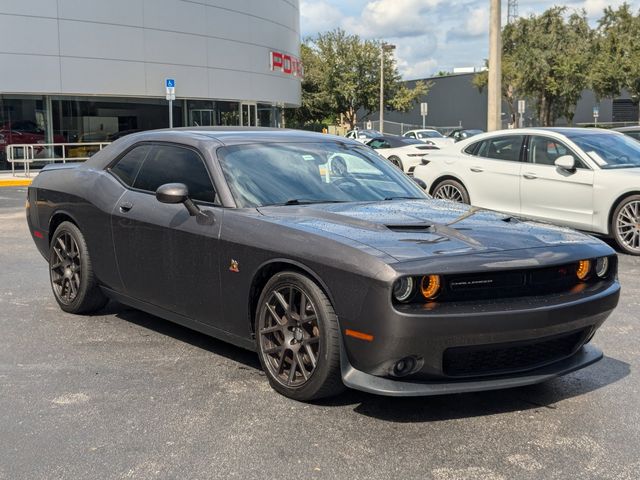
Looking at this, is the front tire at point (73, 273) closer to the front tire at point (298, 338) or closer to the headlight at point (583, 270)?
the front tire at point (298, 338)

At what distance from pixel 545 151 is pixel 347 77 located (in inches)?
1783

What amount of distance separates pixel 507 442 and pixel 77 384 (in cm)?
245

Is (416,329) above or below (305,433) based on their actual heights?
above

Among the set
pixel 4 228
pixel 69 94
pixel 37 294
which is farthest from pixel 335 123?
pixel 37 294

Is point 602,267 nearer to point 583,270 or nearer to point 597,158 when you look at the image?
point 583,270

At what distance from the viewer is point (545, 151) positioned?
9.62 metres

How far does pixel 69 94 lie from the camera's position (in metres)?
27.2

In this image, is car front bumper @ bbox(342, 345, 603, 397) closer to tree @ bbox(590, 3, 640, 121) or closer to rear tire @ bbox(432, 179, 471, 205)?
rear tire @ bbox(432, 179, 471, 205)

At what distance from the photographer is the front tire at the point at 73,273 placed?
18.5 feet

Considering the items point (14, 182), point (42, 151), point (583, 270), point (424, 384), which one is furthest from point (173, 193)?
point (42, 151)

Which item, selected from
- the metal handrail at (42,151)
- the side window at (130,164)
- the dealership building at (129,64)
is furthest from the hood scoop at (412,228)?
the dealership building at (129,64)

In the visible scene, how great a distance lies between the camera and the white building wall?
2573 centimetres

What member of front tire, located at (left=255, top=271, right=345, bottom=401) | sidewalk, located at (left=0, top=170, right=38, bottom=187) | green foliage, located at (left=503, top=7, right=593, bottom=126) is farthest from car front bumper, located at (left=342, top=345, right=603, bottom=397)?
green foliage, located at (left=503, top=7, right=593, bottom=126)

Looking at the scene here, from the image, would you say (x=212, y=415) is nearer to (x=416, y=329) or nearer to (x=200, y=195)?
(x=416, y=329)
